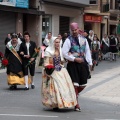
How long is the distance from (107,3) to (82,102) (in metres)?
29.2

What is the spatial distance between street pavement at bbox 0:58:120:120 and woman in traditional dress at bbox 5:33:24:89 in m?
0.32

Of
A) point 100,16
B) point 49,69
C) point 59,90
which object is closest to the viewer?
point 59,90

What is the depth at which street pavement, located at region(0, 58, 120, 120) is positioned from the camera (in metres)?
9.06

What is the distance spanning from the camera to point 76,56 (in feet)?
31.6

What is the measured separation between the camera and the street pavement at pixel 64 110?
9062mm

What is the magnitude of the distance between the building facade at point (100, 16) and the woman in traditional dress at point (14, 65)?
23393 millimetres

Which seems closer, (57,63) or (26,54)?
(57,63)

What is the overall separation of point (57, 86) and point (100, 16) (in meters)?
29.5

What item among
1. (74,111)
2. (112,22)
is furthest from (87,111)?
(112,22)

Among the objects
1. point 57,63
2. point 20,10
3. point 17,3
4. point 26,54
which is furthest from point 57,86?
point 20,10

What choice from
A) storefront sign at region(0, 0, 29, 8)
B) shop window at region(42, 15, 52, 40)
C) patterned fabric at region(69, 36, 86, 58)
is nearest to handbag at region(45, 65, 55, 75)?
patterned fabric at region(69, 36, 86, 58)

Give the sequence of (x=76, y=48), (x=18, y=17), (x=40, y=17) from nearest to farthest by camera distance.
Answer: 1. (x=76, y=48)
2. (x=18, y=17)
3. (x=40, y=17)

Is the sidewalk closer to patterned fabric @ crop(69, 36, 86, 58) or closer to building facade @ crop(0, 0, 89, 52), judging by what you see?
patterned fabric @ crop(69, 36, 86, 58)

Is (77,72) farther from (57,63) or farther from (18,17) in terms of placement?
(18,17)
